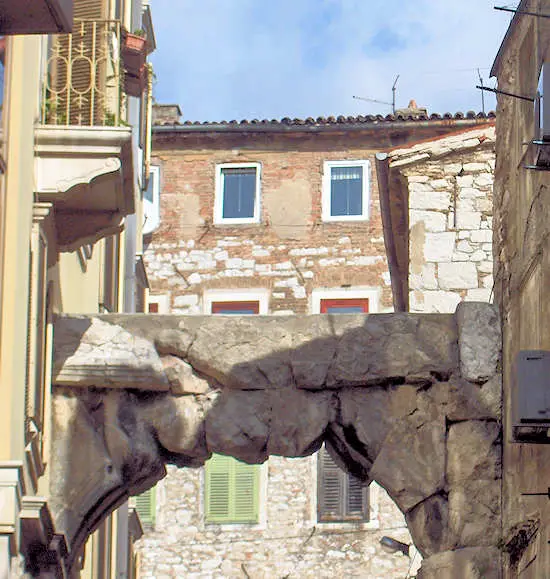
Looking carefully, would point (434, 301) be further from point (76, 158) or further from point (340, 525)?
point (340, 525)

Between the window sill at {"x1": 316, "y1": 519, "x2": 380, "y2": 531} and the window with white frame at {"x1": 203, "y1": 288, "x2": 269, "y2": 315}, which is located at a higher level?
the window with white frame at {"x1": 203, "y1": 288, "x2": 269, "y2": 315}

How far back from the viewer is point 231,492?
23328 mm

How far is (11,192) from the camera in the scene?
1155 cm

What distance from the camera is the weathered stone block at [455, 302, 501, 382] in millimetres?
12938

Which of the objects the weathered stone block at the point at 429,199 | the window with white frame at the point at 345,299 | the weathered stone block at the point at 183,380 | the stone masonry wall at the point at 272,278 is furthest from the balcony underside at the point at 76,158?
the window with white frame at the point at 345,299

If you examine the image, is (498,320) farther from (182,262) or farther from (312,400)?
(182,262)

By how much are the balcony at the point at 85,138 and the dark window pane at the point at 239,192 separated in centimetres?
1109

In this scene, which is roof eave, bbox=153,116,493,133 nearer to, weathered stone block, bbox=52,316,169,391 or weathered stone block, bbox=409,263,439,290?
weathered stone block, bbox=409,263,439,290

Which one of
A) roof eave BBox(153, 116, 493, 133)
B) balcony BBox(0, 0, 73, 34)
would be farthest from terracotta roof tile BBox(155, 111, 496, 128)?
balcony BBox(0, 0, 73, 34)

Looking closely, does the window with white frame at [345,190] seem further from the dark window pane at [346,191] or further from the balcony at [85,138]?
the balcony at [85,138]

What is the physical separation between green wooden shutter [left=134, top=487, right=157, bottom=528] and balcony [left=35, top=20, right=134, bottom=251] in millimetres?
10185

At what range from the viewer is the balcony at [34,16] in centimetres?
795

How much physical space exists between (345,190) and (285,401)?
11.7 m

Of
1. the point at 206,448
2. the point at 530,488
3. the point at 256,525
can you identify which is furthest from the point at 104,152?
the point at 256,525
